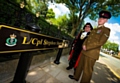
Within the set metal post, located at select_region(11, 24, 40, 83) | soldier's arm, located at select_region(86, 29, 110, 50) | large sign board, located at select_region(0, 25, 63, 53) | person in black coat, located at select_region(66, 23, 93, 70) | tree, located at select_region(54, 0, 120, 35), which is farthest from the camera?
tree, located at select_region(54, 0, 120, 35)

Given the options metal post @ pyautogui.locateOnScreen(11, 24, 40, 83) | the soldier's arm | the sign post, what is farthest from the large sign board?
the soldier's arm

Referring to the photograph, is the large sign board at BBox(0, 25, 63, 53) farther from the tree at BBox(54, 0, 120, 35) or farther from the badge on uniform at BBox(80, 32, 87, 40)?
the tree at BBox(54, 0, 120, 35)

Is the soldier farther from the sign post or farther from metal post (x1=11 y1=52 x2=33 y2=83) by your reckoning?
metal post (x1=11 y1=52 x2=33 y2=83)

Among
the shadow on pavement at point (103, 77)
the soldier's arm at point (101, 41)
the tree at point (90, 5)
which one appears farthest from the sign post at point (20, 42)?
the tree at point (90, 5)

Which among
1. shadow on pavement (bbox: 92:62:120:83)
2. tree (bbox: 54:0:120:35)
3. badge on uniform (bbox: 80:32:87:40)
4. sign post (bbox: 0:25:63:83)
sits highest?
tree (bbox: 54:0:120:35)

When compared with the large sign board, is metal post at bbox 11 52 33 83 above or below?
below

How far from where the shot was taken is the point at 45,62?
13.6 ft

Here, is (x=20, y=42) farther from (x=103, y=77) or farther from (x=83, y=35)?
(x=103, y=77)

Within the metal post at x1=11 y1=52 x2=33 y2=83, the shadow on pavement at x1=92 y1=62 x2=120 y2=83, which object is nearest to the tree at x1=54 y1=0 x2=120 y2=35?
the shadow on pavement at x1=92 y1=62 x2=120 y2=83

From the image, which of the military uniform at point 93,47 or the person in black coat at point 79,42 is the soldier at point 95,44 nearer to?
the military uniform at point 93,47

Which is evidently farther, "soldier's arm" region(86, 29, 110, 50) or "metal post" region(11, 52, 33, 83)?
"soldier's arm" region(86, 29, 110, 50)

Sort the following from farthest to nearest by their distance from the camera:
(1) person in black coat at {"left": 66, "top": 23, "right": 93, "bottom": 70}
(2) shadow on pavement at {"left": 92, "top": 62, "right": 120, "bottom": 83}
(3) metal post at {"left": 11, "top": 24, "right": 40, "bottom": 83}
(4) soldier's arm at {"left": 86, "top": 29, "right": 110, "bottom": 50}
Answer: (2) shadow on pavement at {"left": 92, "top": 62, "right": 120, "bottom": 83} < (1) person in black coat at {"left": 66, "top": 23, "right": 93, "bottom": 70} < (4) soldier's arm at {"left": 86, "top": 29, "right": 110, "bottom": 50} < (3) metal post at {"left": 11, "top": 24, "right": 40, "bottom": 83}

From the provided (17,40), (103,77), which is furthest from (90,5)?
(17,40)

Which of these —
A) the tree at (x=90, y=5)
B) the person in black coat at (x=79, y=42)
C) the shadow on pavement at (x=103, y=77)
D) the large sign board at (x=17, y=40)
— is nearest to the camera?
the large sign board at (x=17, y=40)
